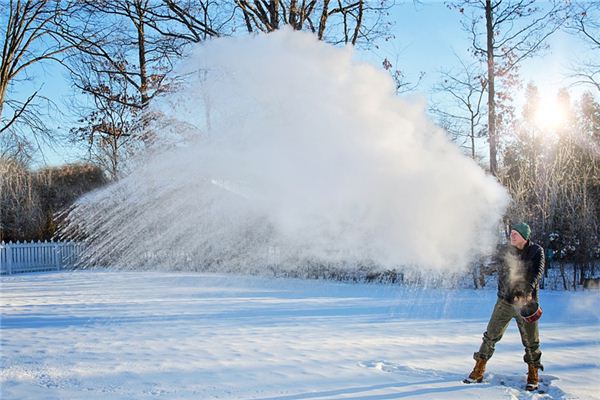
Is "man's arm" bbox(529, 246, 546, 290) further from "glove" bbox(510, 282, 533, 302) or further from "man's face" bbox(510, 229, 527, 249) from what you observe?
"man's face" bbox(510, 229, 527, 249)

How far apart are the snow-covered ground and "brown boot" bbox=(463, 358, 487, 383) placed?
4.1 inches

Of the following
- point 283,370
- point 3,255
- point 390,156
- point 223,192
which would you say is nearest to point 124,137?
point 3,255

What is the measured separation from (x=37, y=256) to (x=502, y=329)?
18.2 m

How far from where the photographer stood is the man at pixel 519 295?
4.98m

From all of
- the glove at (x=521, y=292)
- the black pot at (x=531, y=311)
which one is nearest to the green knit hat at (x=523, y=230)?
the glove at (x=521, y=292)

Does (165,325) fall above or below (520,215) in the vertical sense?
below

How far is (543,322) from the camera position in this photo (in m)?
8.19

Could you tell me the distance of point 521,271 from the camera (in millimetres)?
5105

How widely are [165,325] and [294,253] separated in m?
8.21

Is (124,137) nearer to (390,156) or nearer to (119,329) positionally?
(119,329)

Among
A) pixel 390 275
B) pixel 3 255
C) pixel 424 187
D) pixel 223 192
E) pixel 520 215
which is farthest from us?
pixel 3 255

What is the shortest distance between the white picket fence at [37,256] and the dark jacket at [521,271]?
1767 centimetres

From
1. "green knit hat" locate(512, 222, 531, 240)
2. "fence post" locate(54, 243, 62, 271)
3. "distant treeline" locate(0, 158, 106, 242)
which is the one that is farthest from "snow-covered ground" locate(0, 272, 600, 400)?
"distant treeline" locate(0, 158, 106, 242)

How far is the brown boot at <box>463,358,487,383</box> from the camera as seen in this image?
498 cm
